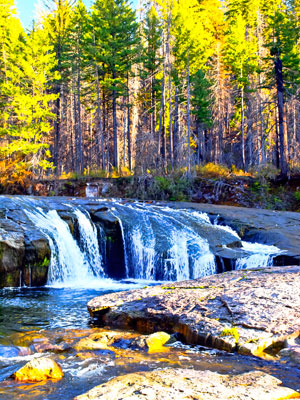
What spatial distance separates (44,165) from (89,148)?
1711 cm

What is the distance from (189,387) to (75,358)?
67.3 inches

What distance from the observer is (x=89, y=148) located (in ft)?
134

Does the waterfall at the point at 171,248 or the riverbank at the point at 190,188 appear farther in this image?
the riverbank at the point at 190,188

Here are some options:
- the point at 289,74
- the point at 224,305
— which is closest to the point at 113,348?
the point at 224,305

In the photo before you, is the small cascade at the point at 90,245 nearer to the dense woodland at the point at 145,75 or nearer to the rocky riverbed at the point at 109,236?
the rocky riverbed at the point at 109,236

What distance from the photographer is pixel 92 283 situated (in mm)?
10984

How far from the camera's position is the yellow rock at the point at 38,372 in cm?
409

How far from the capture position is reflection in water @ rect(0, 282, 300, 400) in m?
3.93

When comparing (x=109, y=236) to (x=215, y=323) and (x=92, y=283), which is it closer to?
(x=92, y=283)

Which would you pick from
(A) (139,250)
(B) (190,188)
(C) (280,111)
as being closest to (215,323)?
(A) (139,250)

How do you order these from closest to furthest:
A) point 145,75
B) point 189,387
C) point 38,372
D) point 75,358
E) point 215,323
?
point 189,387
point 38,372
point 75,358
point 215,323
point 145,75

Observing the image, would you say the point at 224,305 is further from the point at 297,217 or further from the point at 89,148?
the point at 89,148

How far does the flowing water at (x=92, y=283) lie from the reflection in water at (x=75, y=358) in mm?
11

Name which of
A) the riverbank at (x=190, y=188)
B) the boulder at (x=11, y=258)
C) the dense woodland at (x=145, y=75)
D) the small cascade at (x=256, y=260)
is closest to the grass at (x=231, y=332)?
the small cascade at (x=256, y=260)
